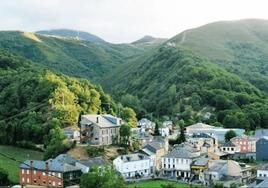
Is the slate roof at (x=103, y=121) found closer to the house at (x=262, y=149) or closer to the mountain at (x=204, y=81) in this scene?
→ the house at (x=262, y=149)

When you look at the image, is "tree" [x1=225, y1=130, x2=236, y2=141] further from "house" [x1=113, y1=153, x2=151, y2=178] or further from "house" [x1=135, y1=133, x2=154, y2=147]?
"house" [x1=113, y1=153, x2=151, y2=178]

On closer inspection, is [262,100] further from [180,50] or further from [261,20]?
[261,20]

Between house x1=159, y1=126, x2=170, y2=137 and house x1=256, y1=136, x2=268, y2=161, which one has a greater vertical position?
house x1=159, y1=126, x2=170, y2=137

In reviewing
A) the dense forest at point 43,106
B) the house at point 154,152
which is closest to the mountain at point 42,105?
the dense forest at point 43,106

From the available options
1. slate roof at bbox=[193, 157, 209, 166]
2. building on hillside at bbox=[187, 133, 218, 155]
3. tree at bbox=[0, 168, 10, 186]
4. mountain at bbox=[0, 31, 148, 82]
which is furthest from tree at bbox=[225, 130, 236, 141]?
mountain at bbox=[0, 31, 148, 82]

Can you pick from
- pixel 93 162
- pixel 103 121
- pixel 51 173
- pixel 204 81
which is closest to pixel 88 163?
pixel 93 162
